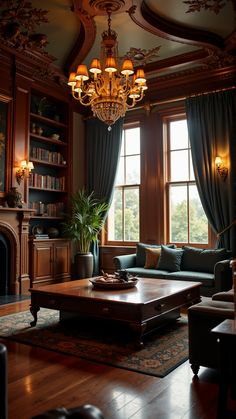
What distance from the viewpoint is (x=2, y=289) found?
19.6ft

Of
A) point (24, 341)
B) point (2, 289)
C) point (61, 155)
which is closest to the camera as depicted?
point (24, 341)

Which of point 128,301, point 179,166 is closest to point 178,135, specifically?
point 179,166

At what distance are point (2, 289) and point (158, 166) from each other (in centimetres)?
349

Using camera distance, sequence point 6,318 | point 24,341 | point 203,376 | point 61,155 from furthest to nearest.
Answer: point 61,155
point 6,318
point 24,341
point 203,376

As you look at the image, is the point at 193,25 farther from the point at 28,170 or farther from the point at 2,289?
the point at 2,289

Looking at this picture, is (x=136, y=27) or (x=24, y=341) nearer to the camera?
(x=24, y=341)

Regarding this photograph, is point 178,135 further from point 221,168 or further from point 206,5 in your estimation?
point 206,5

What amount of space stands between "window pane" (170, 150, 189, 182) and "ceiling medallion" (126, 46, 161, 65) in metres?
1.70

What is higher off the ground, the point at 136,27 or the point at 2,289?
the point at 136,27

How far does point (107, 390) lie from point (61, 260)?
15.3ft

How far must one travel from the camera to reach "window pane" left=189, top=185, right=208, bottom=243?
21.4 ft

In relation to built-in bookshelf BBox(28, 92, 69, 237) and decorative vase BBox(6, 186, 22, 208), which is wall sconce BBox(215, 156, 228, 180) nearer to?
built-in bookshelf BBox(28, 92, 69, 237)

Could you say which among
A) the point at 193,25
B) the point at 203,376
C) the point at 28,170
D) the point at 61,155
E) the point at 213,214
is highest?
the point at 193,25

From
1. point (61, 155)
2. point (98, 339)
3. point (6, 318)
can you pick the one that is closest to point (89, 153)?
point (61, 155)
